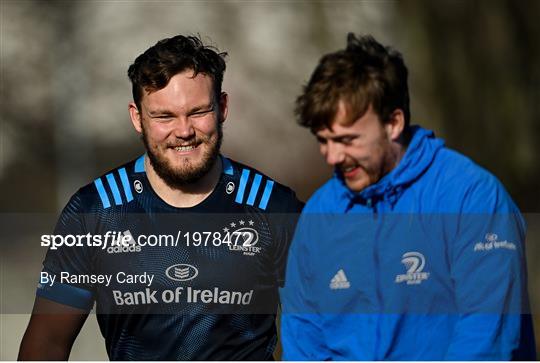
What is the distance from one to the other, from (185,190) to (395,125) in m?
0.99

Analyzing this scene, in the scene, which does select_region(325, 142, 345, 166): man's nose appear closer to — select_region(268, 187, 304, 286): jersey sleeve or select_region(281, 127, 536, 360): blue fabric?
select_region(281, 127, 536, 360): blue fabric

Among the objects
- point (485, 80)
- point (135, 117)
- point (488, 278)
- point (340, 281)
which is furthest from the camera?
point (485, 80)

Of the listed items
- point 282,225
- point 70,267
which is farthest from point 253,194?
point 70,267

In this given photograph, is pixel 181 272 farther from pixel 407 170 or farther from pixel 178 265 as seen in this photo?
pixel 407 170

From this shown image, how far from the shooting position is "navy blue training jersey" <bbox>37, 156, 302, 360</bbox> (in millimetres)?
4148

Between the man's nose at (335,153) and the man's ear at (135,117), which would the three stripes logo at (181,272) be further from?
the man's nose at (335,153)

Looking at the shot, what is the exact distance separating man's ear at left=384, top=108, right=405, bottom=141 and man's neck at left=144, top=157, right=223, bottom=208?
913 millimetres

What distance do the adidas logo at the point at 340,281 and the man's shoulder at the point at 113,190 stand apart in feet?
3.17

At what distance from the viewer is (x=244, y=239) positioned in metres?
4.18

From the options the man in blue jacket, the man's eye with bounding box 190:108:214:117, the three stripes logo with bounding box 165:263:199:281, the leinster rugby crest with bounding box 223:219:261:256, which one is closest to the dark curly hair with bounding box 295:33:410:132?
the man in blue jacket

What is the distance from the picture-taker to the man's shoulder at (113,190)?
13.9ft

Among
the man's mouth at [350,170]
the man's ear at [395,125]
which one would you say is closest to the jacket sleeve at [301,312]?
the man's mouth at [350,170]

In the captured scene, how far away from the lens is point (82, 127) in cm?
453

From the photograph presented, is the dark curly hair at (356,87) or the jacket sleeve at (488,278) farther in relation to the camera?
the dark curly hair at (356,87)
